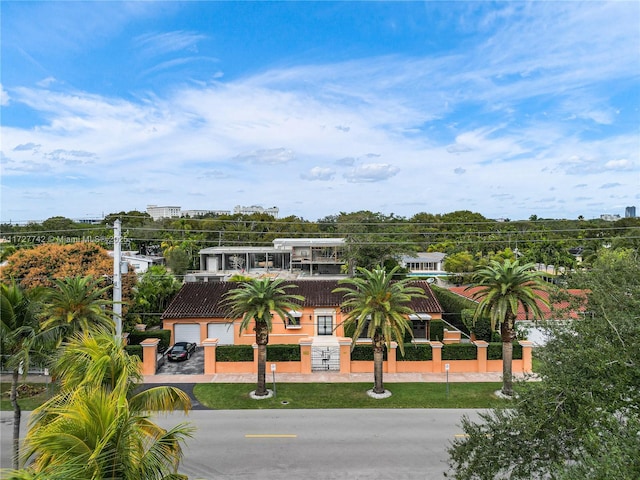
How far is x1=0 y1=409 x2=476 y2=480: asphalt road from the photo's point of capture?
12852 mm

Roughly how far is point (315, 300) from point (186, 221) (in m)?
53.3

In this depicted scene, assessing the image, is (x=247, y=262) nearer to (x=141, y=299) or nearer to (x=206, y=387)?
(x=141, y=299)

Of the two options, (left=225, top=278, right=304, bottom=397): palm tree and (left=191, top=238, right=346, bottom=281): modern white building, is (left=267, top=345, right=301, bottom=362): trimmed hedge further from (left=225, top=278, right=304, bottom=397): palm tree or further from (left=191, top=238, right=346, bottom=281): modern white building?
(left=191, top=238, right=346, bottom=281): modern white building

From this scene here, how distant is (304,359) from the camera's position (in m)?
23.0

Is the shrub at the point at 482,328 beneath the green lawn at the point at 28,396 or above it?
above

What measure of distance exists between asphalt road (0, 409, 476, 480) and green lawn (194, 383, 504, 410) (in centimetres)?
73

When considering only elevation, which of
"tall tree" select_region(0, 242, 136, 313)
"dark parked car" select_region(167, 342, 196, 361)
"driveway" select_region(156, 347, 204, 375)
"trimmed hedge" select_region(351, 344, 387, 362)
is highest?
"tall tree" select_region(0, 242, 136, 313)

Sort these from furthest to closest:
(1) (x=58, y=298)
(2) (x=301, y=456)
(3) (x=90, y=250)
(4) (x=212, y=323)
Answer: (4) (x=212, y=323) → (3) (x=90, y=250) → (1) (x=58, y=298) → (2) (x=301, y=456)

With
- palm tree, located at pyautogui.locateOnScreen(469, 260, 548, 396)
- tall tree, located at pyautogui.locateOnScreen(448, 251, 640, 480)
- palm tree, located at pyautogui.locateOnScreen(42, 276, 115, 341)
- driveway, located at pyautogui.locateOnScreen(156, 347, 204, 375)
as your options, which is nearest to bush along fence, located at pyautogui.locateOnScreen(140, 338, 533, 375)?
driveway, located at pyautogui.locateOnScreen(156, 347, 204, 375)

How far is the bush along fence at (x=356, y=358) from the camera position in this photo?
75.5ft

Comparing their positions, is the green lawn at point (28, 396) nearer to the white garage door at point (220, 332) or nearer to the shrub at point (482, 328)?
the white garage door at point (220, 332)

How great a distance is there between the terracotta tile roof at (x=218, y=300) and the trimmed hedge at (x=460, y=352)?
501 centimetres

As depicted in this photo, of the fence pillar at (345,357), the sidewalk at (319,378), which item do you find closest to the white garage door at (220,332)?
the sidewalk at (319,378)

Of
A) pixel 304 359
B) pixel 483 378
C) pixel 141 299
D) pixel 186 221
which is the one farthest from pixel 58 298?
pixel 186 221
